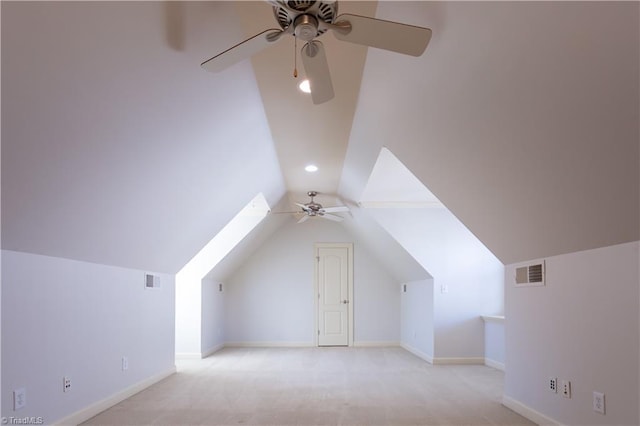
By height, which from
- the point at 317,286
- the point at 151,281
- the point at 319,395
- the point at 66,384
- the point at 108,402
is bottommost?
the point at 319,395

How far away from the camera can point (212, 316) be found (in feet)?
28.3

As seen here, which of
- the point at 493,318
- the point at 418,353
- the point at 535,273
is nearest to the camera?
the point at 535,273

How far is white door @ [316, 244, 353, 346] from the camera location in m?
9.68

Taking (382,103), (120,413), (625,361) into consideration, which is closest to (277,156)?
(382,103)

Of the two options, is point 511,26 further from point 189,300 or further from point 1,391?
point 189,300

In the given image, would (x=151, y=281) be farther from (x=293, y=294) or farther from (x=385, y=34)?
(x=385, y=34)

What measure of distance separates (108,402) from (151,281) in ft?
5.01

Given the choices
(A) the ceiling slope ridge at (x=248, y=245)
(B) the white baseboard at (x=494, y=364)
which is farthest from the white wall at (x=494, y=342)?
(A) the ceiling slope ridge at (x=248, y=245)

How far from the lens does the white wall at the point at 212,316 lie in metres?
8.10

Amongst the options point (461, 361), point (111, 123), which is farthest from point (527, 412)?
point (111, 123)

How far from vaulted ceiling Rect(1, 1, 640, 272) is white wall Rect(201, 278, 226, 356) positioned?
3.48 meters

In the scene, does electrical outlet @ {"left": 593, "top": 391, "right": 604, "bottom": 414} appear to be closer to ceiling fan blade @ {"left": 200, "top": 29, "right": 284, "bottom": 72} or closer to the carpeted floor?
the carpeted floor

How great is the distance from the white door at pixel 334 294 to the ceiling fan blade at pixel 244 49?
25.5 feet

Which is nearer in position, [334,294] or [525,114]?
[525,114]
